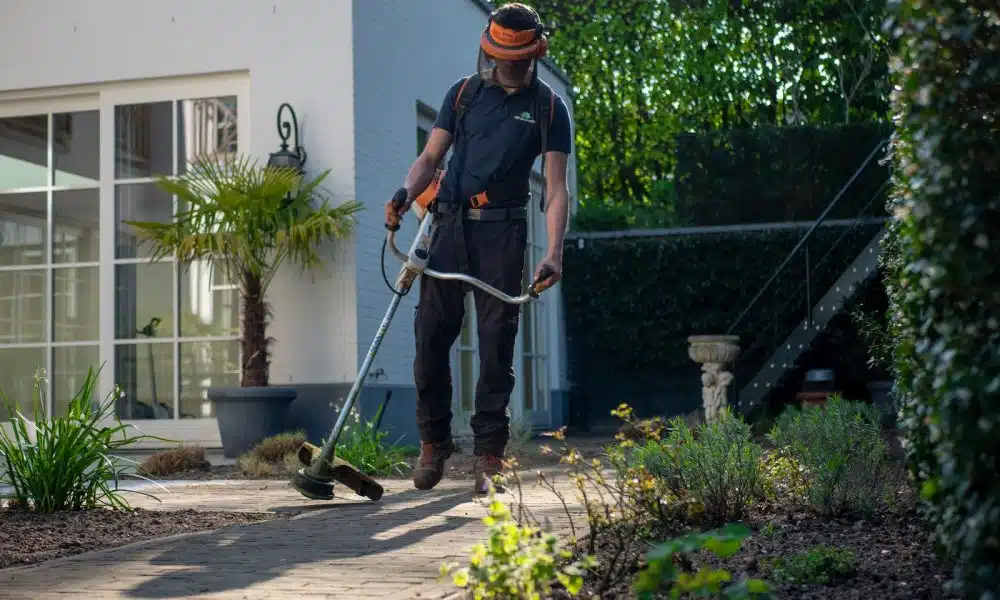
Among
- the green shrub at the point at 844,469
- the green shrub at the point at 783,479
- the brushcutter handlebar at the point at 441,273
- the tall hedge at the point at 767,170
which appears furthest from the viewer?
the tall hedge at the point at 767,170

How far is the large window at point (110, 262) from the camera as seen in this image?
8.84 meters

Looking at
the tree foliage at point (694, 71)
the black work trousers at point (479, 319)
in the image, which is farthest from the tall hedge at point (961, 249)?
the tree foliage at point (694, 71)

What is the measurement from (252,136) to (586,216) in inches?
262

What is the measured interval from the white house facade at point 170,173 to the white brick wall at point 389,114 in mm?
25

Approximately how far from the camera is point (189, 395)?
8805mm

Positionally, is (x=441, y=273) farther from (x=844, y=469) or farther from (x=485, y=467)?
(x=844, y=469)

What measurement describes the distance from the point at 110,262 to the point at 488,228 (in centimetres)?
462

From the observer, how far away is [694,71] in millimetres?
20656

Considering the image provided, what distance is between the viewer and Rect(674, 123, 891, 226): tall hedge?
14742 mm

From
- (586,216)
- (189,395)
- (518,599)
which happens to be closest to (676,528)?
(518,599)

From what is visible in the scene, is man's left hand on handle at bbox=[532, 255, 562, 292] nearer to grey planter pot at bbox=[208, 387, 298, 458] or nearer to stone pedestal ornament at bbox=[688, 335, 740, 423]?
grey planter pot at bbox=[208, 387, 298, 458]

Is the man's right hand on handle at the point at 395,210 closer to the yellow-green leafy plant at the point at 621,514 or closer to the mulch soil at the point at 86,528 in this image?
the mulch soil at the point at 86,528

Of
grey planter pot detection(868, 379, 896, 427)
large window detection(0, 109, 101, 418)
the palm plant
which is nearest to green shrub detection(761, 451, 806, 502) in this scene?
the palm plant

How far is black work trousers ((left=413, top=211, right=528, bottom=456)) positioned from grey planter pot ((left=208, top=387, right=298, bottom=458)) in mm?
2891
